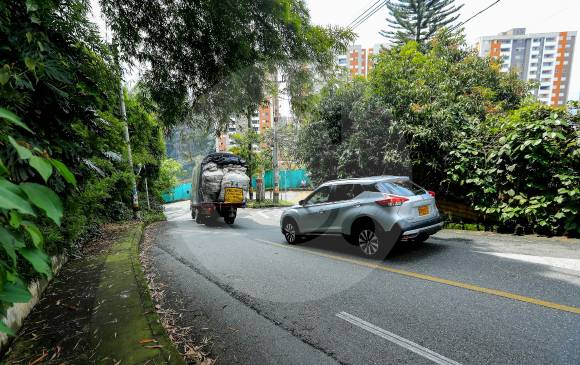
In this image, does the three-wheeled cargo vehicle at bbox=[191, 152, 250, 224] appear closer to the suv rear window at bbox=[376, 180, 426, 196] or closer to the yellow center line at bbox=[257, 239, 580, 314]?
the yellow center line at bbox=[257, 239, 580, 314]

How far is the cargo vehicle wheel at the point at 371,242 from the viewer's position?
5.59 metres

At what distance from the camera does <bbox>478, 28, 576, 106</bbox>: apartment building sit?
84.9 metres

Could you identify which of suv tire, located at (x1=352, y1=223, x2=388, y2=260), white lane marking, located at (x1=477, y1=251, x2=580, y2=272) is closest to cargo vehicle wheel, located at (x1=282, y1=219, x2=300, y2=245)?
suv tire, located at (x1=352, y1=223, x2=388, y2=260)

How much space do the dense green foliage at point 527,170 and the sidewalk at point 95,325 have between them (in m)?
7.53

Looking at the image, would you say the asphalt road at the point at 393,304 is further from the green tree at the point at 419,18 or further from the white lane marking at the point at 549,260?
the green tree at the point at 419,18

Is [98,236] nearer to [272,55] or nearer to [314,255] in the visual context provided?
[314,255]

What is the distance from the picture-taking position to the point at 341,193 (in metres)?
6.47

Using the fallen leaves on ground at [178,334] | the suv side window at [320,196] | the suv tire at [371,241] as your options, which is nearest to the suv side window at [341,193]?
the suv side window at [320,196]

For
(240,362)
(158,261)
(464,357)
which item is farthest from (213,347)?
(158,261)

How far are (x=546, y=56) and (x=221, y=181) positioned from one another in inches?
4697

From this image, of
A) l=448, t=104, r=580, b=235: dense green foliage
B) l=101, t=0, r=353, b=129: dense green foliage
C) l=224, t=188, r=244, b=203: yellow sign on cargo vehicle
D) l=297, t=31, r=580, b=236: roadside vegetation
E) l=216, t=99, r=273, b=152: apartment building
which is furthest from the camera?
l=224, t=188, r=244, b=203: yellow sign on cargo vehicle

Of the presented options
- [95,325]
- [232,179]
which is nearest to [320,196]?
[95,325]

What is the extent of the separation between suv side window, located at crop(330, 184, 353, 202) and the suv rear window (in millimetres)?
732

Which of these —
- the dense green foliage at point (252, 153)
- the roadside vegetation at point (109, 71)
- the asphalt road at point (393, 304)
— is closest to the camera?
the roadside vegetation at point (109, 71)
